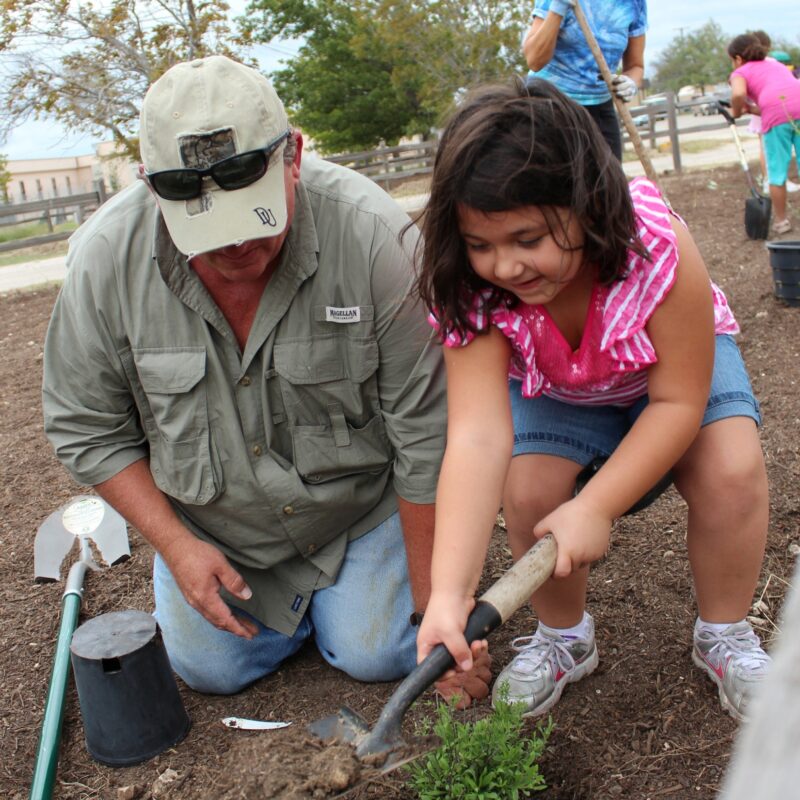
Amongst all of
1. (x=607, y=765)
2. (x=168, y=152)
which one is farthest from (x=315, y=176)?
(x=607, y=765)

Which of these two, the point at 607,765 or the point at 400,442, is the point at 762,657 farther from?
the point at 400,442

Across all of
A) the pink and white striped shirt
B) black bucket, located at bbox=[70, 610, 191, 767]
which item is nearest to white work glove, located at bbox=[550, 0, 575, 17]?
the pink and white striped shirt

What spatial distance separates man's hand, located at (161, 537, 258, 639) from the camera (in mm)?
2424

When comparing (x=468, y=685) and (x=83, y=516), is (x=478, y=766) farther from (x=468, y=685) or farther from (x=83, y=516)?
(x=83, y=516)

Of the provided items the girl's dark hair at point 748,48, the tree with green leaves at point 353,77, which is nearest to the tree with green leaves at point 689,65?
the tree with green leaves at point 353,77

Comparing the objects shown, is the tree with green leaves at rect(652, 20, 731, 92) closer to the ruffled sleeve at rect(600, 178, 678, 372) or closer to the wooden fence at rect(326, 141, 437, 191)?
the wooden fence at rect(326, 141, 437, 191)

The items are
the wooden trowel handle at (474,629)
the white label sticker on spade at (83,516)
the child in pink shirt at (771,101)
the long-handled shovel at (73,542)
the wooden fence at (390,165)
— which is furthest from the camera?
the wooden fence at (390,165)

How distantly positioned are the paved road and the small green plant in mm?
7939

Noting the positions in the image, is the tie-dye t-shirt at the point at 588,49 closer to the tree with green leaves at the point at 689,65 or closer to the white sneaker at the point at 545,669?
the white sneaker at the point at 545,669

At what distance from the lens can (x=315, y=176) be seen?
2.53 metres

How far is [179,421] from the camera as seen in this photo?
8.00 feet

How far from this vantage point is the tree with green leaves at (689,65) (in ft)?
194

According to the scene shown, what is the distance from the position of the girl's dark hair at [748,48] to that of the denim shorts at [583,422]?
6591mm

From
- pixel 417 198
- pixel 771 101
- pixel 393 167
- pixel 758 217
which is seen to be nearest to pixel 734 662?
pixel 758 217
